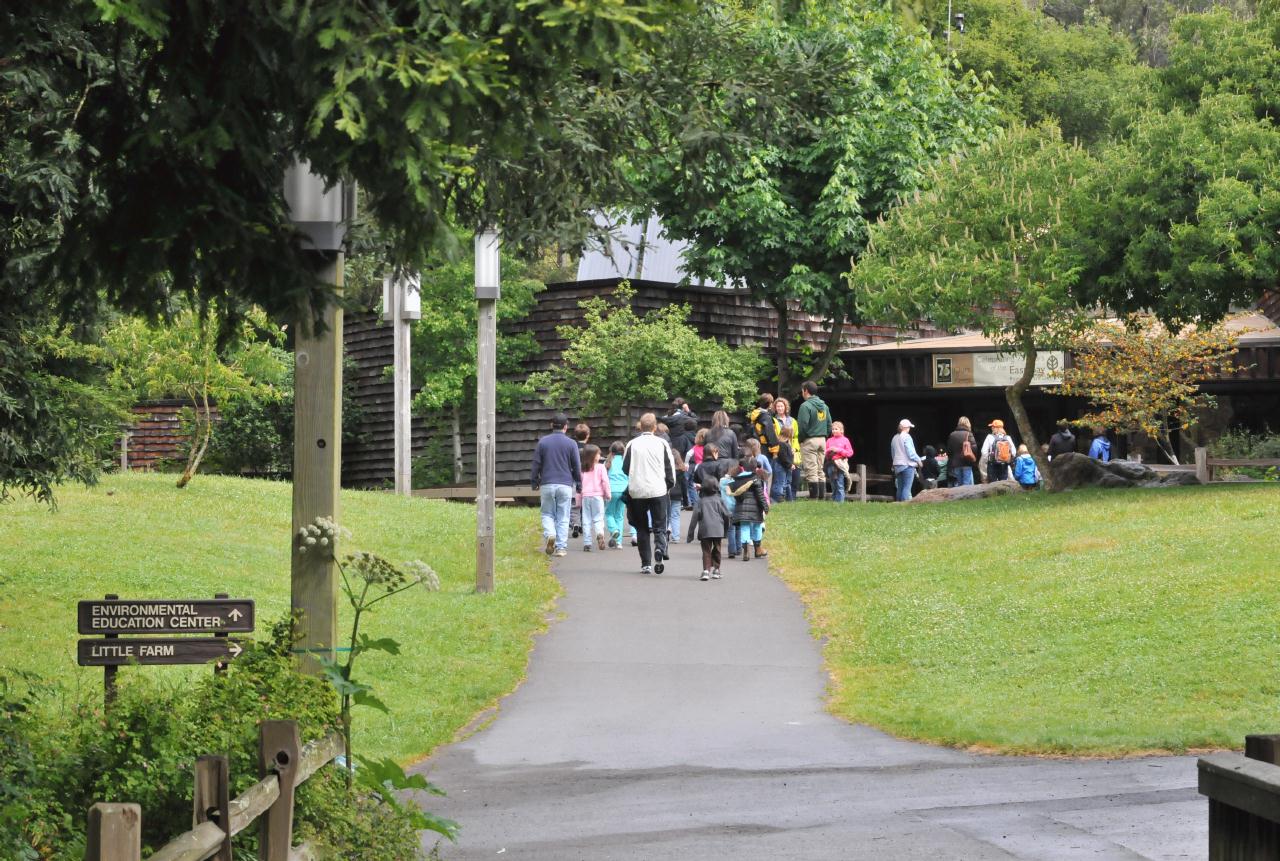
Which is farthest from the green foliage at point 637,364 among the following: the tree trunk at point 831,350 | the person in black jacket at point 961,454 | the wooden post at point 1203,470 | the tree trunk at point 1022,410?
the wooden post at point 1203,470

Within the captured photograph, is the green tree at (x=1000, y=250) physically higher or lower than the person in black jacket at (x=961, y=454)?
higher

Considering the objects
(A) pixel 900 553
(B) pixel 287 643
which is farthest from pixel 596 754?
(A) pixel 900 553

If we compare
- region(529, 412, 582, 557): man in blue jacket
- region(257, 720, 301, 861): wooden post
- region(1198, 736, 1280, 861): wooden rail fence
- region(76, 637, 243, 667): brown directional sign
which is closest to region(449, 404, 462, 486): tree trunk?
region(529, 412, 582, 557): man in blue jacket

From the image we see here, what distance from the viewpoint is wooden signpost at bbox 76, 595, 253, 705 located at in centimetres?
953

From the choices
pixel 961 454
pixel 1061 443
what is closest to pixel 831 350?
pixel 961 454

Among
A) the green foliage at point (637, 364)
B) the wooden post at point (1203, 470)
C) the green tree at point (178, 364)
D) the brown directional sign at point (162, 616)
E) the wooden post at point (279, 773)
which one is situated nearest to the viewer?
the wooden post at point (279, 773)

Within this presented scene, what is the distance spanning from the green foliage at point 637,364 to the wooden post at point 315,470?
24.3 metres

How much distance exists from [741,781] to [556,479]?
11.4 m

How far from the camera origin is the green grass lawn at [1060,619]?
1240cm

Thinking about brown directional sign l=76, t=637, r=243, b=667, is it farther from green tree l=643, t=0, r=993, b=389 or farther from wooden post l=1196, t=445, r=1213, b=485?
green tree l=643, t=0, r=993, b=389

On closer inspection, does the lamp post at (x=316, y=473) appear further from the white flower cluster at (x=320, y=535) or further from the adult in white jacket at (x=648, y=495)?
the adult in white jacket at (x=648, y=495)

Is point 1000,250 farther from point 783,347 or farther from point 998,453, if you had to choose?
point 783,347

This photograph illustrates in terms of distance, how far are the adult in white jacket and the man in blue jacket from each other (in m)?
A: 1.07

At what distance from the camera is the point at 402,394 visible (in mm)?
30484
